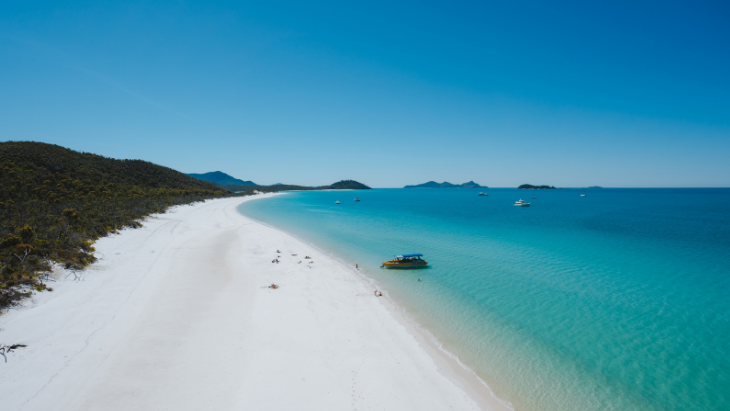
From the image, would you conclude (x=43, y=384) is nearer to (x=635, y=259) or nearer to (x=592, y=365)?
(x=592, y=365)

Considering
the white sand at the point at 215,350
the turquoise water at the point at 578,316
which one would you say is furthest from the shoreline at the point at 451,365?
the turquoise water at the point at 578,316

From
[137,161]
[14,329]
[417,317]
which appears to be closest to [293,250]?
[417,317]

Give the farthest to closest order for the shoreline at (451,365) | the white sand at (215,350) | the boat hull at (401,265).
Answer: the boat hull at (401,265), the shoreline at (451,365), the white sand at (215,350)

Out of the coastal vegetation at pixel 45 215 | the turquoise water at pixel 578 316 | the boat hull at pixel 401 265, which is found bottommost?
the turquoise water at pixel 578 316

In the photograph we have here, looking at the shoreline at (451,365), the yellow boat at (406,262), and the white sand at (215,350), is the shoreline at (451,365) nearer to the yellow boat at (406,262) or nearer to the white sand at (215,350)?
the white sand at (215,350)

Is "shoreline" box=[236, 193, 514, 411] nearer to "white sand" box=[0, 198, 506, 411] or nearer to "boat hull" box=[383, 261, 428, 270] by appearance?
"white sand" box=[0, 198, 506, 411]
